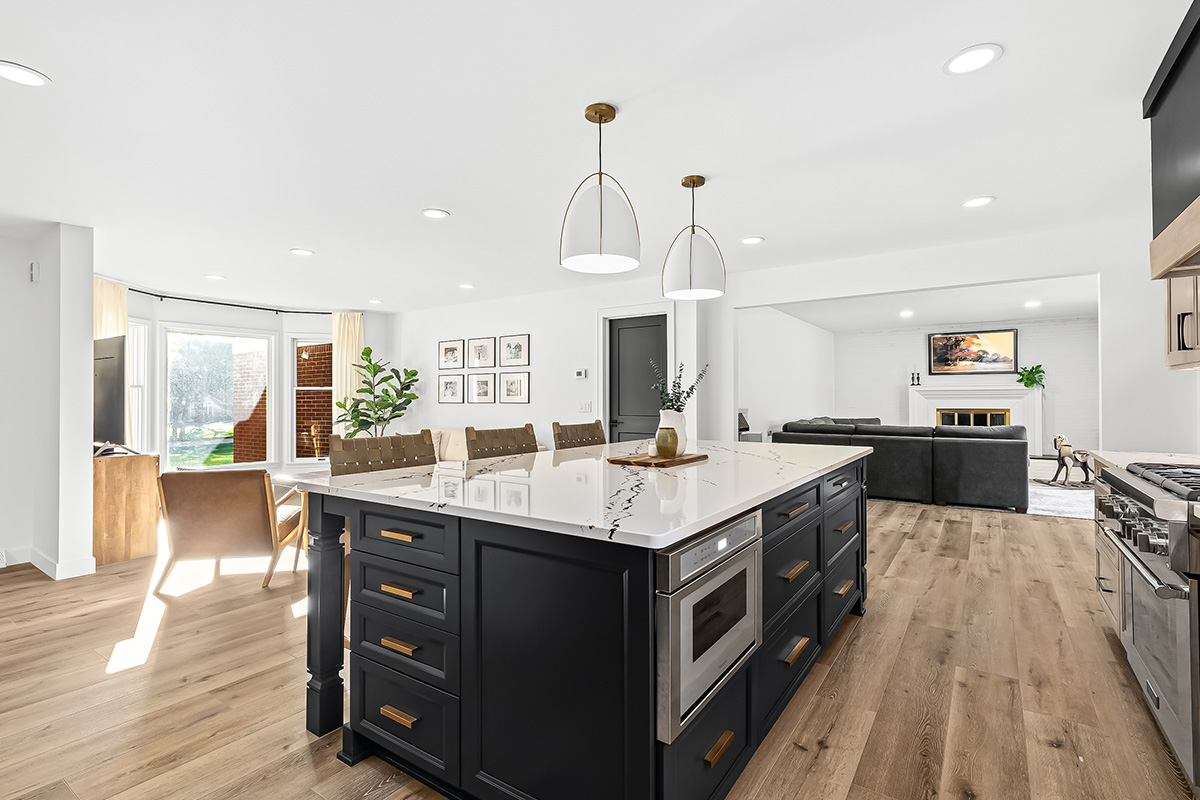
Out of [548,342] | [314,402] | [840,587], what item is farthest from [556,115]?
[314,402]

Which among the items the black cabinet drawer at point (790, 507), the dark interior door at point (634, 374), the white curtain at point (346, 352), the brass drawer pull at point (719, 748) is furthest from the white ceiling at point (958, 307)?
the white curtain at point (346, 352)

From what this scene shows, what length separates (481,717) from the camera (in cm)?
152

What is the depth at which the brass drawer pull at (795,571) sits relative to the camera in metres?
1.98

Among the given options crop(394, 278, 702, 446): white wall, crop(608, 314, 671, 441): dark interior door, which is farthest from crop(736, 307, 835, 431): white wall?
crop(394, 278, 702, 446): white wall

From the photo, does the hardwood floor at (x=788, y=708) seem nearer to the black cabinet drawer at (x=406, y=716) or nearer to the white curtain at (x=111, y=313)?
the black cabinet drawer at (x=406, y=716)

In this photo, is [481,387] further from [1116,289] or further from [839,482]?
[1116,289]

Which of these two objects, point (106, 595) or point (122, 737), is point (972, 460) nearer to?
point (122, 737)

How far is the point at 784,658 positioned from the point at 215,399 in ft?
24.7

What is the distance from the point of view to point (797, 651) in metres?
2.08

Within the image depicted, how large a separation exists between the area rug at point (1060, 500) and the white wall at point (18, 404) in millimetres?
8333

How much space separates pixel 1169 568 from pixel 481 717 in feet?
6.49

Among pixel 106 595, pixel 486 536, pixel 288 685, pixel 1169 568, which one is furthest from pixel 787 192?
pixel 106 595

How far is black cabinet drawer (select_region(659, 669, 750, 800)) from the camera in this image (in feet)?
4.22

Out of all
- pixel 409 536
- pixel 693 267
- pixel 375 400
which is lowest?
pixel 409 536
